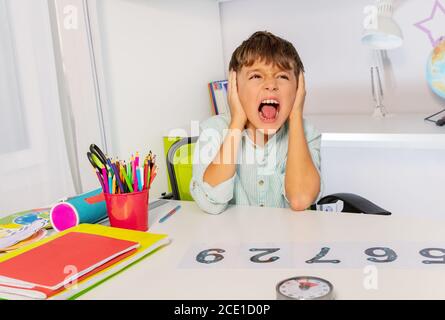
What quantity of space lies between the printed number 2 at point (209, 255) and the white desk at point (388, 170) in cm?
80

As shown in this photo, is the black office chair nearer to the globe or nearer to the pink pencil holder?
the pink pencil holder

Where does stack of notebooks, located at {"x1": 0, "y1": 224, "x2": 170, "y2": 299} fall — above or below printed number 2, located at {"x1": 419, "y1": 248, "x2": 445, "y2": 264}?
above

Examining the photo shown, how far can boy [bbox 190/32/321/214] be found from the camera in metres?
1.02

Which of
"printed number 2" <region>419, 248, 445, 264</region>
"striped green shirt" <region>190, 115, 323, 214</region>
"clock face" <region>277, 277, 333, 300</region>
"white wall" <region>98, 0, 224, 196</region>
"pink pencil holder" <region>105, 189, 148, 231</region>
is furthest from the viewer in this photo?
"white wall" <region>98, 0, 224, 196</region>

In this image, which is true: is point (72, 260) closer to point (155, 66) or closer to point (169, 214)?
point (169, 214)

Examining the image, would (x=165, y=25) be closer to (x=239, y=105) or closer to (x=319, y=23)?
(x=319, y=23)

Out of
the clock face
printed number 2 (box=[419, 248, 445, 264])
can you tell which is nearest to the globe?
printed number 2 (box=[419, 248, 445, 264])

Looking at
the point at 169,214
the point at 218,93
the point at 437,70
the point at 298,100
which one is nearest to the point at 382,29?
the point at 437,70

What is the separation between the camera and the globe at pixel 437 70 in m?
1.54

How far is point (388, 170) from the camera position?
1799 mm

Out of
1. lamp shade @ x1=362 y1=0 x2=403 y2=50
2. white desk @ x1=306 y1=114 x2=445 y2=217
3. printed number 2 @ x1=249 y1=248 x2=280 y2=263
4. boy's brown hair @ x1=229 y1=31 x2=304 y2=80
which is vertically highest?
lamp shade @ x1=362 y1=0 x2=403 y2=50

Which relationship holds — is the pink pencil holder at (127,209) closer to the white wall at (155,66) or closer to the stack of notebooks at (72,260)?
the stack of notebooks at (72,260)

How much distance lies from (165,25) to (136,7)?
162 mm

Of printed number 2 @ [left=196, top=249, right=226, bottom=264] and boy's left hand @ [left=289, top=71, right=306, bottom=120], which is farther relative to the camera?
boy's left hand @ [left=289, top=71, right=306, bottom=120]
